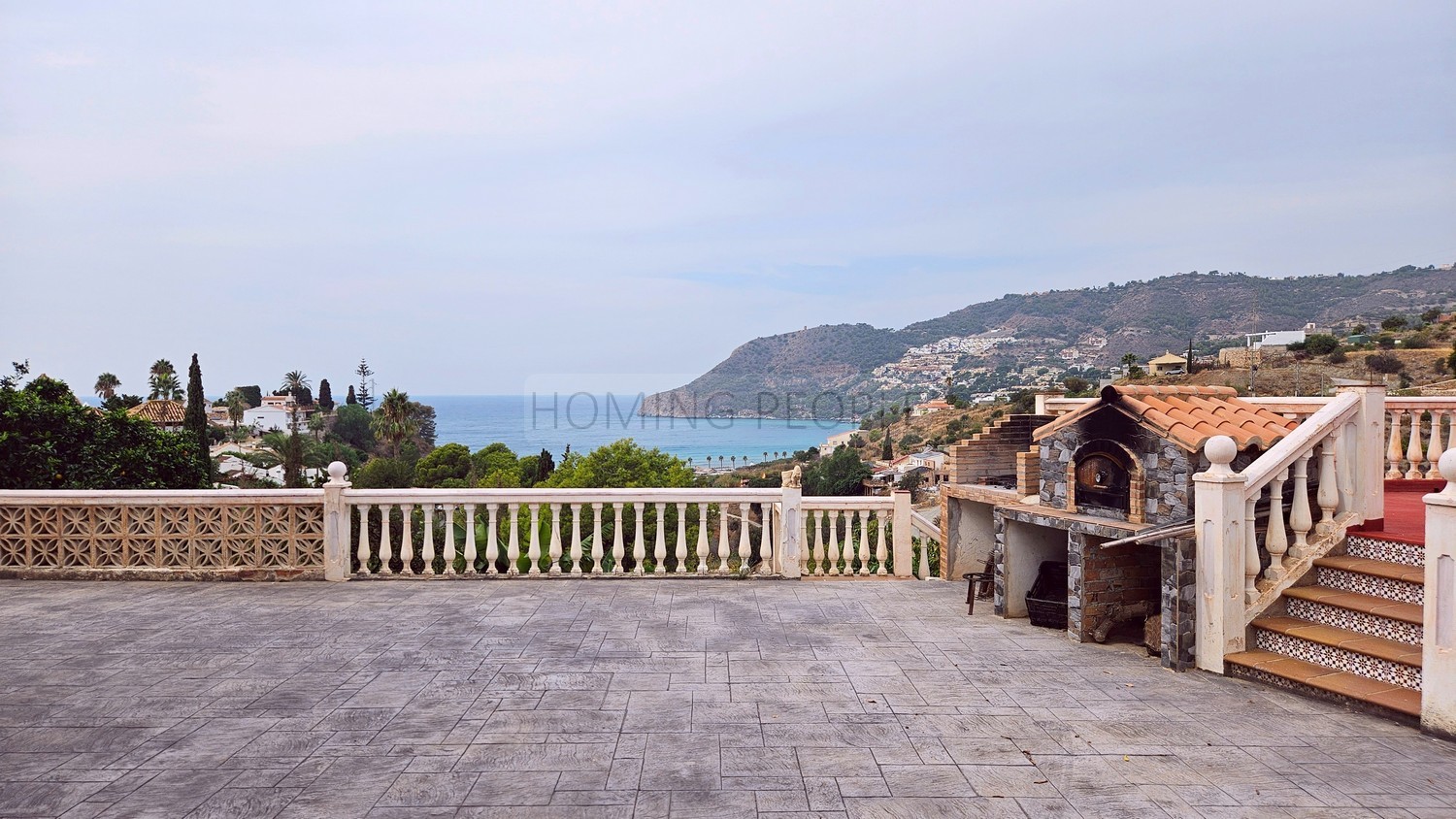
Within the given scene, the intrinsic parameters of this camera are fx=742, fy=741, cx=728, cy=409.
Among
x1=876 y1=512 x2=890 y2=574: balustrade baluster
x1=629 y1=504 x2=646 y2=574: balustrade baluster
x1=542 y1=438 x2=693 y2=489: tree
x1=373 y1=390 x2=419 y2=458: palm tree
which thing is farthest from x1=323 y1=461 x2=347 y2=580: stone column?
x1=373 y1=390 x2=419 y2=458: palm tree

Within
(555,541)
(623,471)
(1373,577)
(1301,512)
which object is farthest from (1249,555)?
(623,471)

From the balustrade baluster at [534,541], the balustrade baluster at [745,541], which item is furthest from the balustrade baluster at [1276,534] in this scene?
the balustrade baluster at [534,541]

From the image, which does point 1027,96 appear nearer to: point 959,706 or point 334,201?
point 959,706

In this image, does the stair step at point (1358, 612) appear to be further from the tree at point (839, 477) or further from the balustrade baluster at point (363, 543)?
the tree at point (839, 477)

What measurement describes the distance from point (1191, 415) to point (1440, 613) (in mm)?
1857

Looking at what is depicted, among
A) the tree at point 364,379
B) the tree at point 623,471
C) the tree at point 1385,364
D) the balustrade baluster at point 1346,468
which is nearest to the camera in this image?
the balustrade baluster at point 1346,468

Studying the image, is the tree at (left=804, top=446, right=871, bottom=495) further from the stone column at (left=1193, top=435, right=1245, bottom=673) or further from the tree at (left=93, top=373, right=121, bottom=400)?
the tree at (left=93, top=373, right=121, bottom=400)

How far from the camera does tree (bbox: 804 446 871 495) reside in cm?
4119

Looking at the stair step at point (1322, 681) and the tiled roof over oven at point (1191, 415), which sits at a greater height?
the tiled roof over oven at point (1191, 415)

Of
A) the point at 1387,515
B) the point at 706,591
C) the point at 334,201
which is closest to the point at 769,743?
the point at 706,591

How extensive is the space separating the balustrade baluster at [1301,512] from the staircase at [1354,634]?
168 mm

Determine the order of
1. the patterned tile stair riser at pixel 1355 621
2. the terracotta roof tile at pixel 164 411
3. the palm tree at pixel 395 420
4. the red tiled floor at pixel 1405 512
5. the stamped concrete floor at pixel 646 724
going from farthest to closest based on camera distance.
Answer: the palm tree at pixel 395 420, the terracotta roof tile at pixel 164 411, the red tiled floor at pixel 1405 512, the patterned tile stair riser at pixel 1355 621, the stamped concrete floor at pixel 646 724

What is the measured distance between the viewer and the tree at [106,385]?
2667 inches

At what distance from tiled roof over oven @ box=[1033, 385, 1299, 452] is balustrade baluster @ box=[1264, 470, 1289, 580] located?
12.2 inches
